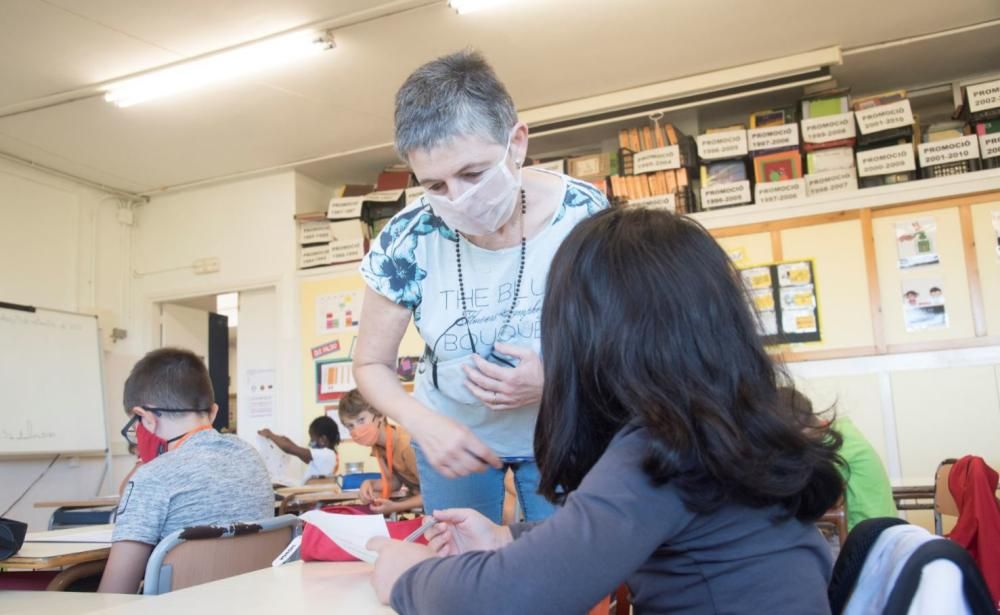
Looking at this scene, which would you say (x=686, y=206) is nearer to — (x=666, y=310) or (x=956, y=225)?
(x=956, y=225)

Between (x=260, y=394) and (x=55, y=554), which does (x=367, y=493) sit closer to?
(x=55, y=554)

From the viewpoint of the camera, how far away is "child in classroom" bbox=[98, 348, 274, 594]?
72.2 inches

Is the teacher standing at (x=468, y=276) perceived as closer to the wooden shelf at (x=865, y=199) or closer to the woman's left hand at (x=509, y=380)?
the woman's left hand at (x=509, y=380)

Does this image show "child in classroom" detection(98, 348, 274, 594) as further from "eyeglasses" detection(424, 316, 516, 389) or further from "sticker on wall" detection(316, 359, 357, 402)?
"sticker on wall" detection(316, 359, 357, 402)

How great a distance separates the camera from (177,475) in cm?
195

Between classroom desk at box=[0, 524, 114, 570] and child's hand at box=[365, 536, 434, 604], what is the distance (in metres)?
1.16

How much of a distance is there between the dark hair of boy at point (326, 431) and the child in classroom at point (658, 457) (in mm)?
4729

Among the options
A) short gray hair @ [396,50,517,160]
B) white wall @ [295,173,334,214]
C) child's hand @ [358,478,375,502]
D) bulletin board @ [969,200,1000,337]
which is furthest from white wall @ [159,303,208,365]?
short gray hair @ [396,50,517,160]

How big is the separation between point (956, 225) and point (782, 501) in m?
4.48

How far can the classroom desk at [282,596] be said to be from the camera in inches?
39.2

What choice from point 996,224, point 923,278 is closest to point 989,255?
point 996,224

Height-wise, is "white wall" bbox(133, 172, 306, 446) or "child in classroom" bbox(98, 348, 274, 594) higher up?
"white wall" bbox(133, 172, 306, 446)

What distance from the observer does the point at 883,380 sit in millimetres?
4625

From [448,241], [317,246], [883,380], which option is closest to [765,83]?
[883,380]
